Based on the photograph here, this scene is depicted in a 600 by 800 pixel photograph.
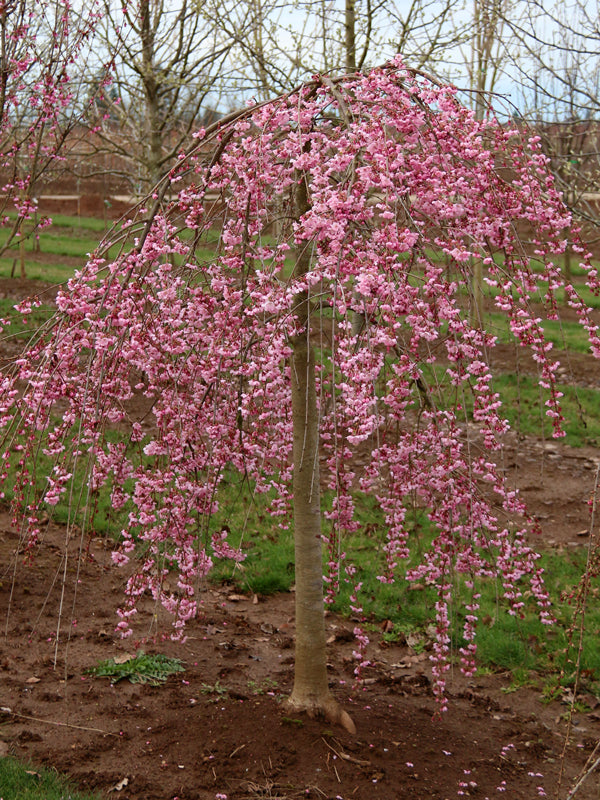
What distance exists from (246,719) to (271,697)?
0.43 metres

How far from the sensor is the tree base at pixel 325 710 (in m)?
4.33

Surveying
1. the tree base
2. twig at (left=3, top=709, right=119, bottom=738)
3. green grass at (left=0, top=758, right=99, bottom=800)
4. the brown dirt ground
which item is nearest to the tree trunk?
the tree base

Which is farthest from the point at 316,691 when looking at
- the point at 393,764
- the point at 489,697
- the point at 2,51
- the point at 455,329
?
the point at 2,51

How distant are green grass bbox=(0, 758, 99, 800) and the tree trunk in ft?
4.05

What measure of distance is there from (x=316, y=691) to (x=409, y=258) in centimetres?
231

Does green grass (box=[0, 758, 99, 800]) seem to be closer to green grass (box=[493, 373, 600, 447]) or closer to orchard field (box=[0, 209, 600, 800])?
orchard field (box=[0, 209, 600, 800])

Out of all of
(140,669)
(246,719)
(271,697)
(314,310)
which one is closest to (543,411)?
(271,697)

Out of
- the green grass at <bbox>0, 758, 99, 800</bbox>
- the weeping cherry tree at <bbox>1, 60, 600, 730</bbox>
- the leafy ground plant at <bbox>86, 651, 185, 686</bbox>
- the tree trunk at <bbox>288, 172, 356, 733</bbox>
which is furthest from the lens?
the leafy ground plant at <bbox>86, 651, 185, 686</bbox>

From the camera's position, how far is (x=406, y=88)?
3438mm

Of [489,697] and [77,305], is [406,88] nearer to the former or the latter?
[77,305]

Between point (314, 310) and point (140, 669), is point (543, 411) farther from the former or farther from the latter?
point (314, 310)

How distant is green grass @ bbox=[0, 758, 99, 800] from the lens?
11.5 ft

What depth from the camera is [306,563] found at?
4.27 m

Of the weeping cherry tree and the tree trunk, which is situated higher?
the weeping cherry tree
